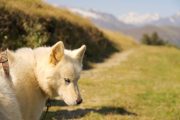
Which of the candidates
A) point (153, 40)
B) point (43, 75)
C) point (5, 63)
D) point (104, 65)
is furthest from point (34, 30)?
point (153, 40)

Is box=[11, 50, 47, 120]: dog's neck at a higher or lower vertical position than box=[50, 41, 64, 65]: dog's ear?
lower

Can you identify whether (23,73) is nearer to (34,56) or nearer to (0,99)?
(34,56)

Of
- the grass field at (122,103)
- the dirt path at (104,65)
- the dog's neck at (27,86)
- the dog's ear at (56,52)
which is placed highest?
the dog's ear at (56,52)

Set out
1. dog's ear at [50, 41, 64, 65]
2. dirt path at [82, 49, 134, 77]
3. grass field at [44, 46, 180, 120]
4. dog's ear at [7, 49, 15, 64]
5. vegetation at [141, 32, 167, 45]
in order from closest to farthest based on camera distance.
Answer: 1. dog's ear at [7, 49, 15, 64]
2. dog's ear at [50, 41, 64, 65]
3. grass field at [44, 46, 180, 120]
4. dirt path at [82, 49, 134, 77]
5. vegetation at [141, 32, 167, 45]

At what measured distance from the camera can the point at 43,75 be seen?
21.5ft

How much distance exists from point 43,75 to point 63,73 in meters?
0.29

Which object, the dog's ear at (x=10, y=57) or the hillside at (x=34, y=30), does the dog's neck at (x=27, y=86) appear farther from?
the hillside at (x=34, y=30)

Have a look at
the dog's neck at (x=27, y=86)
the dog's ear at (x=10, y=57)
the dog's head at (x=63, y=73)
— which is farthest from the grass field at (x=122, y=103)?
the dog's ear at (x=10, y=57)

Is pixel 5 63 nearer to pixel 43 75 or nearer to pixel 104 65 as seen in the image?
pixel 43 75

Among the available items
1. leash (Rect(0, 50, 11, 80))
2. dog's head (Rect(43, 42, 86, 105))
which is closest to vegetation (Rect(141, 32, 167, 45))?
dog's head (Rect(43, 42, 86, 105))

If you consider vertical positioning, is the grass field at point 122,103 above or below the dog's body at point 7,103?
below

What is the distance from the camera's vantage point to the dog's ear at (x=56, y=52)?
6629mm

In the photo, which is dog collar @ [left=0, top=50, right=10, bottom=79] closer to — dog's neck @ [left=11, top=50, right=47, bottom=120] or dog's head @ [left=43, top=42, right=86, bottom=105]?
dog's neck @ [left=11, top=50, right=47, bottom=120]

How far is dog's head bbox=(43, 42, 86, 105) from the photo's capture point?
6637mm
